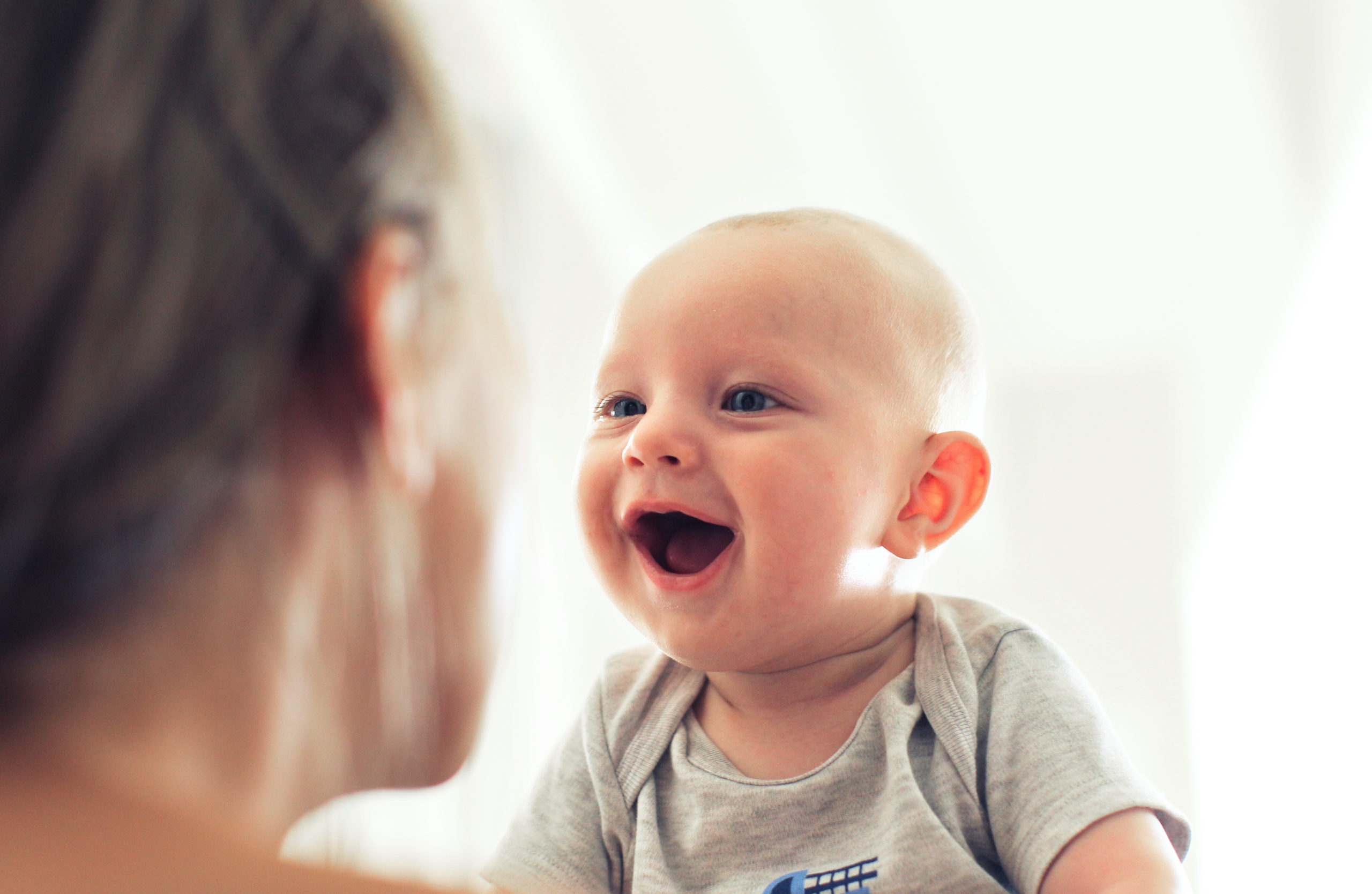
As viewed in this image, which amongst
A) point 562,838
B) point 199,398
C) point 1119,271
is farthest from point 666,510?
point 1119,271

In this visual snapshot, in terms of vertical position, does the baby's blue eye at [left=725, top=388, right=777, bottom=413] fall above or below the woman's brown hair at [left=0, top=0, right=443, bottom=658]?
below

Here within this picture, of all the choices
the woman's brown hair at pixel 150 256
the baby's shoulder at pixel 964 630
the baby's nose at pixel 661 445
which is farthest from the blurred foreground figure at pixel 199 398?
the baby's shoulder at pixel 964 630

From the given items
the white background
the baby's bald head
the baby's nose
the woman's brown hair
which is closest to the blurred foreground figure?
the woman's brown hair

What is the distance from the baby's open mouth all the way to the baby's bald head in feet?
0.57

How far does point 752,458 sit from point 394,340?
1.10 feet

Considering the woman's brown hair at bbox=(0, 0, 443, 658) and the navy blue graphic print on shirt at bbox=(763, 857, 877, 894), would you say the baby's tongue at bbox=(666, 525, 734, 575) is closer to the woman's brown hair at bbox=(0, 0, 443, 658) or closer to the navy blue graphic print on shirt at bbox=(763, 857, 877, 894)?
the navy blue graphic print on shirt at bbox=(763, 857, 877, 894)

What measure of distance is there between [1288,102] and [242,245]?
136cm

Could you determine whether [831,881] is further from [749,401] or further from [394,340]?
[394,340]

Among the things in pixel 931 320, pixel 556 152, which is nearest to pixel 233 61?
pixel 931 320

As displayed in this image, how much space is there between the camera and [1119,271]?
1.45 meters

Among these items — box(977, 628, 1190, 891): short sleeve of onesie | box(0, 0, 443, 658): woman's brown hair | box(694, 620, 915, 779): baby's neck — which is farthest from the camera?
box(694, 620, 915, 779): baby's neck

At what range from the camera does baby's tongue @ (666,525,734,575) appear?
0.79 m

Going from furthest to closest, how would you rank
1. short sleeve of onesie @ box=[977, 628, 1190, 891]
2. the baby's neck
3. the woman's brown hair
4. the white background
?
the white background → the baby's neck → short sleeve of onesie @ box=[977, 628, 1190, 891] → the woman's brown hair

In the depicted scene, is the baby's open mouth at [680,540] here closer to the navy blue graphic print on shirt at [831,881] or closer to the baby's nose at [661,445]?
the baby's nose at [661,445]
